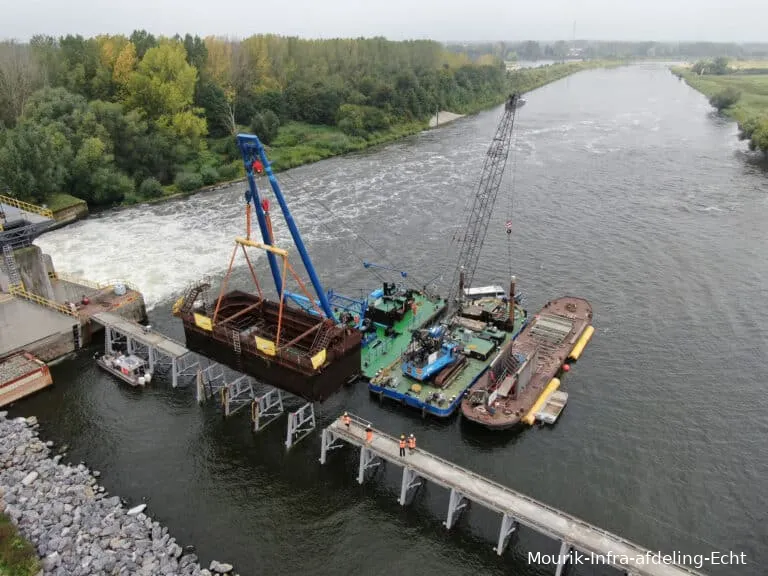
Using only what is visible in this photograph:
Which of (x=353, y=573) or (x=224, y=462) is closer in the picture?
(x=353, y=573)

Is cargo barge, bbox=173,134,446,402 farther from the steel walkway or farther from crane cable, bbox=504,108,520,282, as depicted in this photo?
crane cable, bbox=504,108,520,282

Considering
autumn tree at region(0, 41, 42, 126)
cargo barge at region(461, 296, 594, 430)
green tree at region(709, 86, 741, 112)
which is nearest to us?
cargo barge at region(461, 296, 594, 430)

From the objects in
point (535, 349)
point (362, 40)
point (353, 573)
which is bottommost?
point (353, 573)

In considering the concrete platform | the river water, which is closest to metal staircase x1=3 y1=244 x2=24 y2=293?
the concrete platform

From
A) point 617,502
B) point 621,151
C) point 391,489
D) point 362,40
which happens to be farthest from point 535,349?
point 362,40

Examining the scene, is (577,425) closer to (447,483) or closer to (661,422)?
(661,422)

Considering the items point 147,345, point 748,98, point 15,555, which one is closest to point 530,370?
point 147,345

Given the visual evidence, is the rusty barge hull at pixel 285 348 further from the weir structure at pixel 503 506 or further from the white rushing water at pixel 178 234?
the white rushing water at pixel 178 234
